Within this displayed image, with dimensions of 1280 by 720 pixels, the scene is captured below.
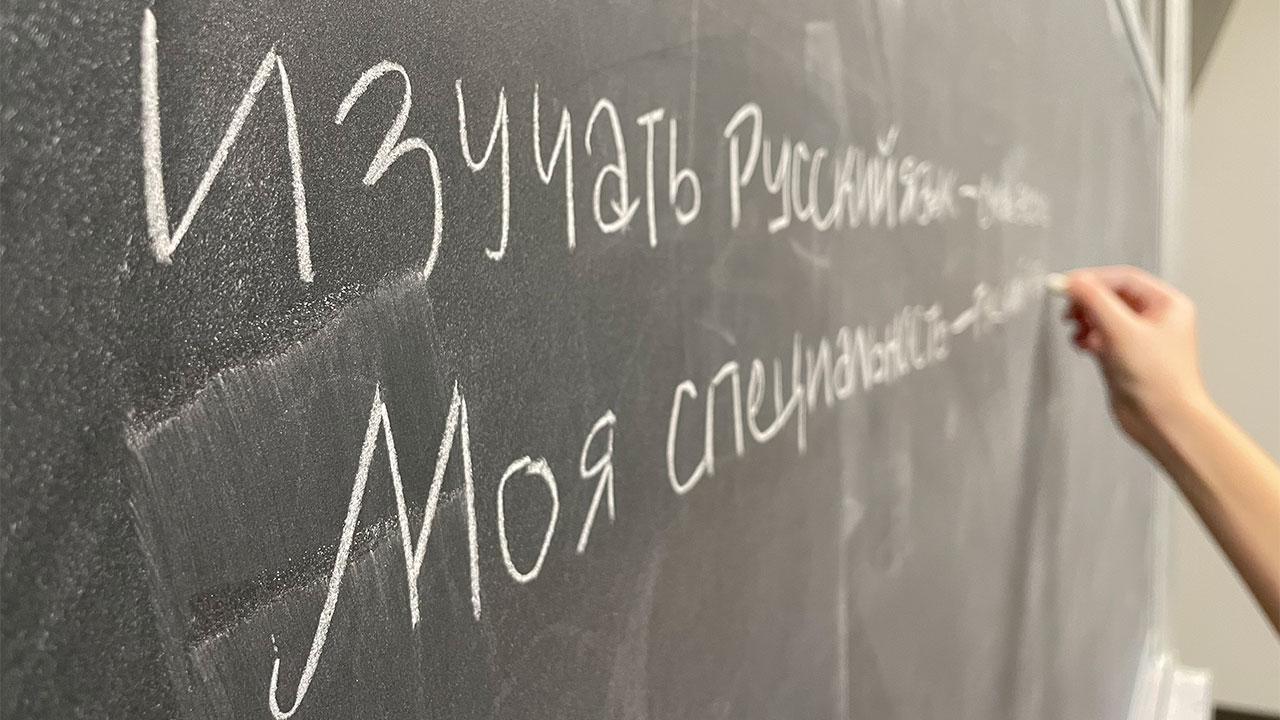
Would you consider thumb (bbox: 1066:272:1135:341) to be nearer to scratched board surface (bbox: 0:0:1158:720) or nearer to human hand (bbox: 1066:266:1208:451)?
human hand (bbox: 1066:266:1208:451)

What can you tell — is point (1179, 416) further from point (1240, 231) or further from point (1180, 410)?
point (1240, 231)

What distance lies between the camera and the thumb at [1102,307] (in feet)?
2.74

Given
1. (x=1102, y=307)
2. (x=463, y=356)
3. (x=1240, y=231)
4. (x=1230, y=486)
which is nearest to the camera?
(x=463, y=356)

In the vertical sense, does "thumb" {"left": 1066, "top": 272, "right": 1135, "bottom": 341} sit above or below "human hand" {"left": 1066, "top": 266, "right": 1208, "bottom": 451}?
above

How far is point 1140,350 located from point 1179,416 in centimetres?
7

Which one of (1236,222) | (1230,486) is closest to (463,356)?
(1230,486)

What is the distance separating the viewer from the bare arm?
2.35ft

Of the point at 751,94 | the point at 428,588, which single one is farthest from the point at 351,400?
the point at 751,94

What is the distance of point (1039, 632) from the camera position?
0.82 m

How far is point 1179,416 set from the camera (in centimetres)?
80

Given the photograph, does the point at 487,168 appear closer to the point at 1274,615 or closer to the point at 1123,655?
the point at 1274,615

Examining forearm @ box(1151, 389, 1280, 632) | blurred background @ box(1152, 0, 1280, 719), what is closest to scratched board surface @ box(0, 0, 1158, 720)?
forearm @ box(1151, 389, 1280, 632)

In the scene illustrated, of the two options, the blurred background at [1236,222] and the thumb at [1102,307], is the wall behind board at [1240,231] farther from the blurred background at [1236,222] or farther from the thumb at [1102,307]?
the thumb at [1102,307]

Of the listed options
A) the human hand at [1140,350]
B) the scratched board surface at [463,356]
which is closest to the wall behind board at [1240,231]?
the human hand at [1140,350]
